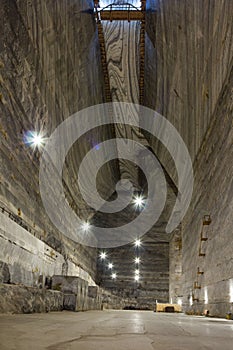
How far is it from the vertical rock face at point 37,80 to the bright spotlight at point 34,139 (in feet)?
0.38

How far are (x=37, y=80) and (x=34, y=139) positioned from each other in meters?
1.17

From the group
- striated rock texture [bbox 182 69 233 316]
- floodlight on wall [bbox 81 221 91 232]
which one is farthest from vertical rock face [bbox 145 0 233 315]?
floodlight on wall [bbox 81 221 91 232]

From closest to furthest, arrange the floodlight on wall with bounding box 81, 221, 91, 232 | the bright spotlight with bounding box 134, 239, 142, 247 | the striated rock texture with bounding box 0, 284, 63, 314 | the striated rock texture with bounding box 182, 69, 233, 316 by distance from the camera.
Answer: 1. the striated rock texture with bounding box 0, 284, 63, 314
2. the striated rock texture with bounding box 182, 69, 233, 316
3. the floodlight on wall with bounding box 81, 221, 91, 232
4. the bright spotlight with bounding box 134, 239, 142, 247

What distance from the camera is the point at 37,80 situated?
6793 mm

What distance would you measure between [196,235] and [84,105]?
4.82 metres

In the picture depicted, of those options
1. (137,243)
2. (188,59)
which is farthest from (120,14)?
(137,243)

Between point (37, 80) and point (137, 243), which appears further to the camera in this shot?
point (137, 243)

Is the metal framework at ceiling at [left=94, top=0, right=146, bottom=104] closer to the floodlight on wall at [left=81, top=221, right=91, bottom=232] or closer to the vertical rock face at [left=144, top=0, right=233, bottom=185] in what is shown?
the vertical rock face at [left=144, top=0, right=233, bottom=185]

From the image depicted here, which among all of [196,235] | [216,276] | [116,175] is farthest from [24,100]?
[116,175]

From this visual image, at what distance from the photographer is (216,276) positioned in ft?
20.7

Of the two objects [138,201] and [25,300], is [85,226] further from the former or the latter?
[25,300]

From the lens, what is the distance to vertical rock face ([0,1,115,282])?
5.36 m

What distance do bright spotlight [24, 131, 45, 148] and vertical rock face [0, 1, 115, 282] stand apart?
0.38ft

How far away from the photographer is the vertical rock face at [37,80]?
5363 mm
